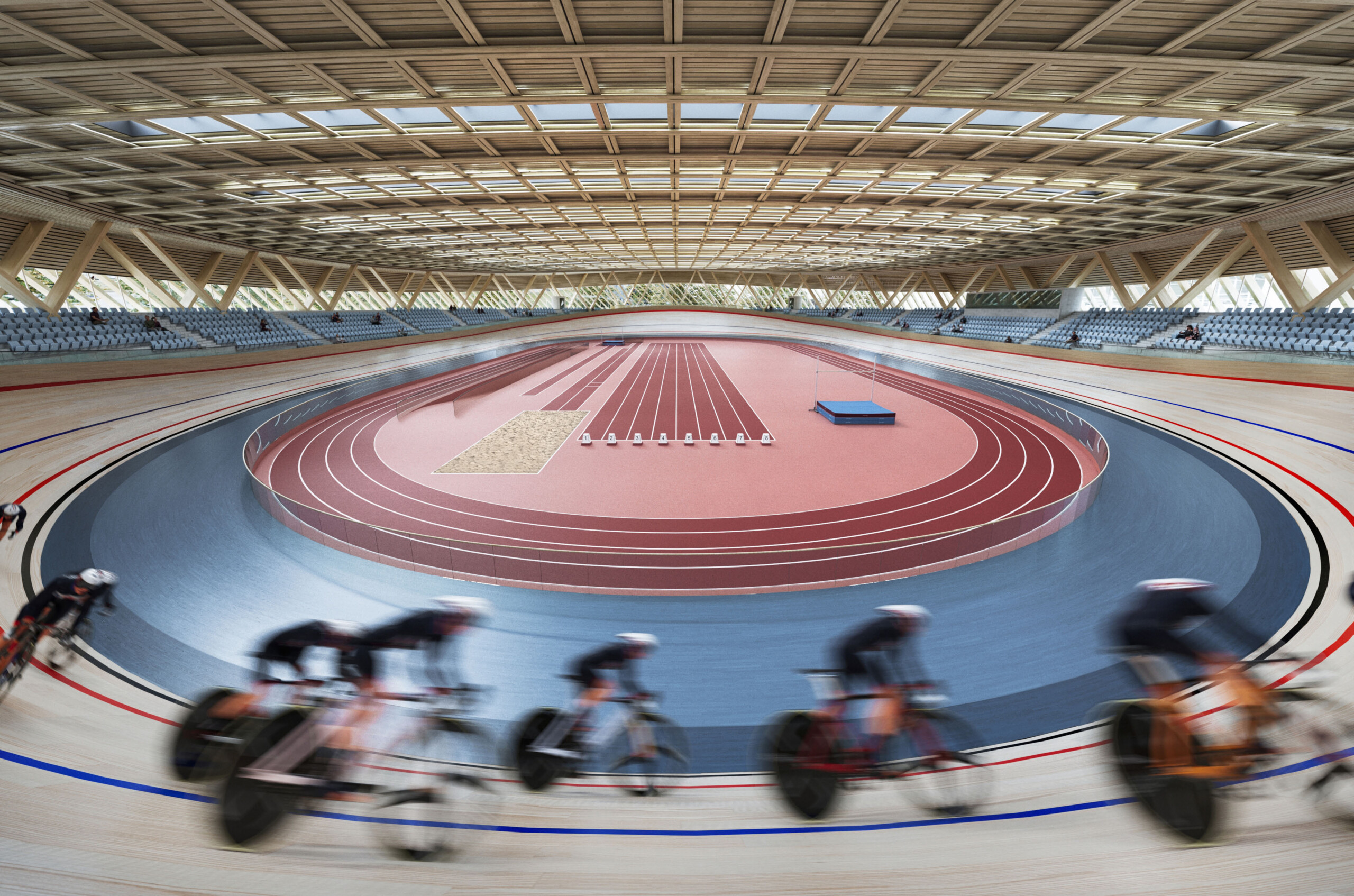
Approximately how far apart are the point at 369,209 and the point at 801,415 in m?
18.6

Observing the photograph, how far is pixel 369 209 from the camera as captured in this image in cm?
2011

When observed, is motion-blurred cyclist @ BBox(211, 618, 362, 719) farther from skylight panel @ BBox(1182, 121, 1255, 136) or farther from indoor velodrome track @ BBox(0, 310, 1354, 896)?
skylight panel @ BBox(1182, 121, 1255, 136)

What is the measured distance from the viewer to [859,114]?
38.2 ft

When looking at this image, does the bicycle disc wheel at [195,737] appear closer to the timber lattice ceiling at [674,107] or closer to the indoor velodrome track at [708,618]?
the indoor velodrome track at [708,618]

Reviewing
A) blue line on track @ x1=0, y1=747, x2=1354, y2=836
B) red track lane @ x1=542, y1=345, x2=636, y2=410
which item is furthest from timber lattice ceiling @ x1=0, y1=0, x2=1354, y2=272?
blue line on track @ x1=0, y1=747, x2=1354, y2=836

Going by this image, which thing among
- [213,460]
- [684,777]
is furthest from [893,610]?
[213,460]

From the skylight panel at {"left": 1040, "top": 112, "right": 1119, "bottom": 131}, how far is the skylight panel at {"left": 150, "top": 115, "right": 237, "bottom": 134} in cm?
1724

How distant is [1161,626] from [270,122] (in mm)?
16843

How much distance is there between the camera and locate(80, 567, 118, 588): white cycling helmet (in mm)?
4281

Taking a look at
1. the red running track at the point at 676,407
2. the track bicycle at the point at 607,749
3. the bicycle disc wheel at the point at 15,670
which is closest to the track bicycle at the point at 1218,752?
the track bicycle at the point at 607,749

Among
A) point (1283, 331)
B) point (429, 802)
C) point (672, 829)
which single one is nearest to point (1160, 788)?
point (672, 829)

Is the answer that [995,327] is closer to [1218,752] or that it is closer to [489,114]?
[489,114]

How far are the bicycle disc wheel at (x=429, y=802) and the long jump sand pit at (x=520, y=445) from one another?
371 inches

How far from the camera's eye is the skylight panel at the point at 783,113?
11383 millimetres
